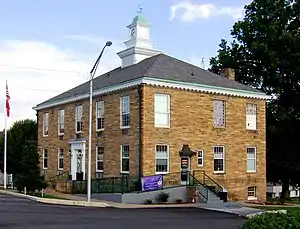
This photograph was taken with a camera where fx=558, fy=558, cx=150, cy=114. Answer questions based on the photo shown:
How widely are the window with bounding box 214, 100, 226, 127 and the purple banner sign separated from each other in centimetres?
647

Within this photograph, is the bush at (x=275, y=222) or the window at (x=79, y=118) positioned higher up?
the window at (x=79, y=118)

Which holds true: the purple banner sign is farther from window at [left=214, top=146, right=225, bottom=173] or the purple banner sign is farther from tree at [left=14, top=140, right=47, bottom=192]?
tree at [left=14, top=140, right=47, bottom=192]

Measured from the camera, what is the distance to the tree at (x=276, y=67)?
4759cm

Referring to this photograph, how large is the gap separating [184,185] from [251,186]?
23.3 feet

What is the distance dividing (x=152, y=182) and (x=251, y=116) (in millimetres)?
10340

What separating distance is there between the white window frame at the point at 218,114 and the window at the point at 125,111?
606cm

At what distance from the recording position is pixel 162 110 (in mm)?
34625

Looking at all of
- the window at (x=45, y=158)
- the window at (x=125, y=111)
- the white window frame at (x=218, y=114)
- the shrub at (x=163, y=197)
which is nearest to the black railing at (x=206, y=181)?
the shrub at (x=163, y=197)

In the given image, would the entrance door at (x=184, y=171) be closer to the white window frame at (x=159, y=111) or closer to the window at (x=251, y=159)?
the white window frame at (x=159, y=111)

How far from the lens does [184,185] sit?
1342 inches

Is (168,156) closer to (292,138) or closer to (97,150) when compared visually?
(97,150)

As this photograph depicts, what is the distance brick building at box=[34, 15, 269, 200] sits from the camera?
34094 millimetres

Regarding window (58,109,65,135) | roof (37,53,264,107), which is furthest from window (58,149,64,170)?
roof (37,53,264,107)

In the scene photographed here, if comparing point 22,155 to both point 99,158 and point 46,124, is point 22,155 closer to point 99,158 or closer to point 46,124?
point 46,124
